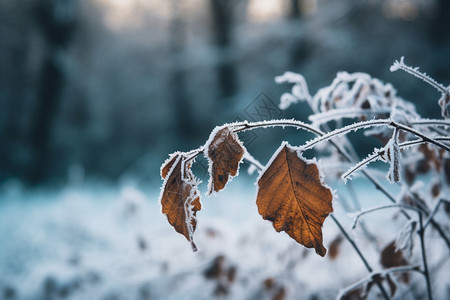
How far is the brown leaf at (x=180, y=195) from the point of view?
0.46m

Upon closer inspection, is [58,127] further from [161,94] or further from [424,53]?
[424,53]

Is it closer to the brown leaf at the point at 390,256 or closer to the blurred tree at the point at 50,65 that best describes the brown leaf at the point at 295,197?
the brown leaf at the point at 390,256

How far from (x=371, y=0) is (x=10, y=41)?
9.60 meters

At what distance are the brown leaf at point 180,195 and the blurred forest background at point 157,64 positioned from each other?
593cm

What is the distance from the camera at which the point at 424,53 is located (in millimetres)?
6359

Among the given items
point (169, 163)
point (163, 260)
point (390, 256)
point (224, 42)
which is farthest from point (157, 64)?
point (169, 163)

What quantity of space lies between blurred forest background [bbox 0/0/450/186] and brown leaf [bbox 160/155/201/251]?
19.5 feet

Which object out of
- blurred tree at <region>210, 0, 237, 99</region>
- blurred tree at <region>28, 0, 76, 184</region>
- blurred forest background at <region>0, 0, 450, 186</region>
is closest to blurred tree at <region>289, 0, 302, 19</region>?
blurred forest background at <region>0, 0, 450, 186</region>

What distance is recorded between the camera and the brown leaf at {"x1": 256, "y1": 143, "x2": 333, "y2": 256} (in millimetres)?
437

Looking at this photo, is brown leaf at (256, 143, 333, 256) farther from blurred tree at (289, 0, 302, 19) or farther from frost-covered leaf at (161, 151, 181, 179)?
blurred tree at (289, 0, 302, 19)

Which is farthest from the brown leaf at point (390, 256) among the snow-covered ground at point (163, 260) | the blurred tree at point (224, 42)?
the blurred tree at point (224, 42)

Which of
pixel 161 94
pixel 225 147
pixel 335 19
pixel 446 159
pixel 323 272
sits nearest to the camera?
pixel 225 147

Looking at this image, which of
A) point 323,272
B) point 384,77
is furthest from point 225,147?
point 384,77

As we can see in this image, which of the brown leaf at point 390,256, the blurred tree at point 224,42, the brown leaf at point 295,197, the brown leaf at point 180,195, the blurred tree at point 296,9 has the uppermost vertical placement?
the blurred tree at point 224,42
